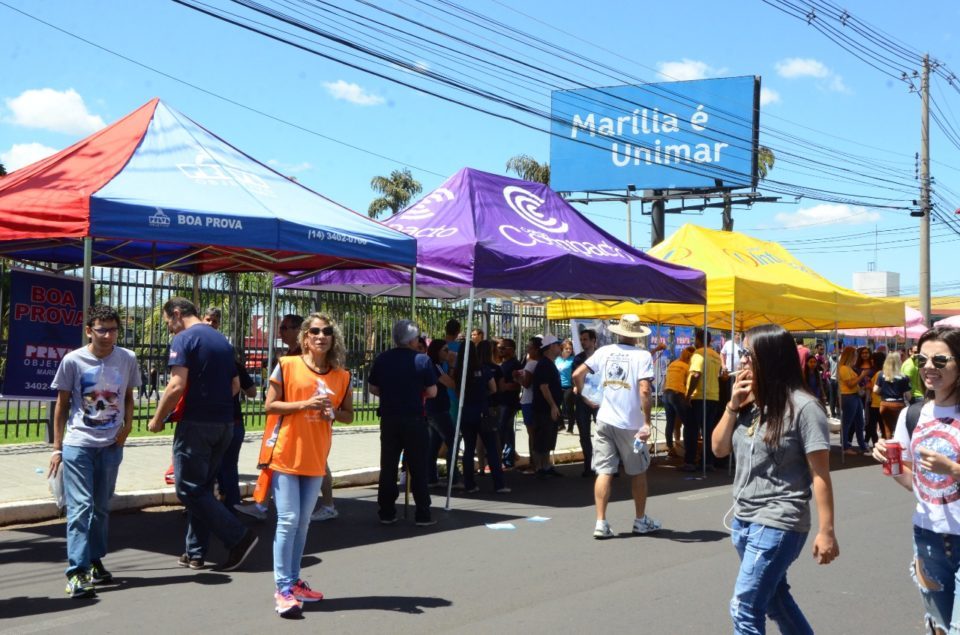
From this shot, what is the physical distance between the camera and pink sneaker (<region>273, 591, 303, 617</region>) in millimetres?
5738

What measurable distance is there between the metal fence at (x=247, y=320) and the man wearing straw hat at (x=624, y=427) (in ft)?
12.4

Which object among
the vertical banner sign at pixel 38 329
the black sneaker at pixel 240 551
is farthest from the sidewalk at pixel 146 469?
the black sneaker at pixel 240 551

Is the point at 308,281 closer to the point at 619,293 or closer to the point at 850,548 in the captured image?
the point at 619,293

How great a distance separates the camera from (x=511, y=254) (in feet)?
33.5

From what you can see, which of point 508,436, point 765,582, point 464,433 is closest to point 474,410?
point 464,433

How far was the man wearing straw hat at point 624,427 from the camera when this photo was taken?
8.36 meters

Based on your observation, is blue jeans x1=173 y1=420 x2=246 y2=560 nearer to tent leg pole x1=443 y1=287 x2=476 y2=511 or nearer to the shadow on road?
the shadow on road

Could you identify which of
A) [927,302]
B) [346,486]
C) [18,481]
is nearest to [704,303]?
[346,486]

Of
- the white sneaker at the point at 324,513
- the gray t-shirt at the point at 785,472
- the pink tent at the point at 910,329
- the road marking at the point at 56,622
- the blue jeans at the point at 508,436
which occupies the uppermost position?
the pink tent at the point at 910,329

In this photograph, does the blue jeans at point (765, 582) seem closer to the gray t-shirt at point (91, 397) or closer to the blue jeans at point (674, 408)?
the gray t-shirt at point (91, 397)

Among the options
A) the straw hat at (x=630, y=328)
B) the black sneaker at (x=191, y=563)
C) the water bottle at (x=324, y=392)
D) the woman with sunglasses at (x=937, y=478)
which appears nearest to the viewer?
the woman with sunglasses at (x=937, y=478)

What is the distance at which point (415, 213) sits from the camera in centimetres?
1148

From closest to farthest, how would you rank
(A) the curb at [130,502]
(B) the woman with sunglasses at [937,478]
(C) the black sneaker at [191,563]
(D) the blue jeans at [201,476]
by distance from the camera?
(B) the woman with sunglasses at [937,478] → (D) the blue jeans at [201,476] → (C) the black sneaker at [191,563] → (A) the curb at [130,502]

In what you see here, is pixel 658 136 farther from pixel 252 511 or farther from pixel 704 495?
pixel 252 511
